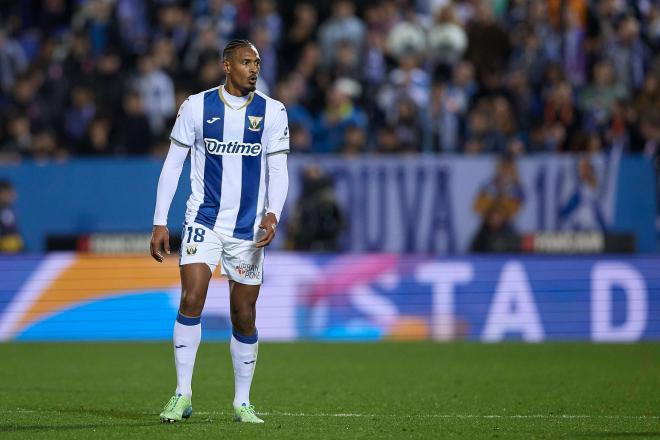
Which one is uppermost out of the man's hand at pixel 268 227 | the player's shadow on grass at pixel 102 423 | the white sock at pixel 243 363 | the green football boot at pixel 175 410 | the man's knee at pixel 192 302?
the man's hand at pixel 268 227

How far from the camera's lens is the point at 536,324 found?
634 inches

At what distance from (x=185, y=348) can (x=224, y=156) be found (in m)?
1.27

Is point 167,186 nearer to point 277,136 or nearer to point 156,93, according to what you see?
point 277,136

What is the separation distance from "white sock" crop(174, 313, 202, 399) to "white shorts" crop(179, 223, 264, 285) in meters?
0.37

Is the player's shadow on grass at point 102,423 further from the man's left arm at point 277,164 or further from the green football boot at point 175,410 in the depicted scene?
the man's left arm at point 277,164

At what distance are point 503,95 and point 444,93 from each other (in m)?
0.88

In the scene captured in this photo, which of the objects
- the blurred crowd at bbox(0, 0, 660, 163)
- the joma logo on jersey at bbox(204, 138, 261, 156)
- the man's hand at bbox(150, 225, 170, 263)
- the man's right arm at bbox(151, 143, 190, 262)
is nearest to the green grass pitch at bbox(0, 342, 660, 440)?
the man's hand at bbox(150, 225, 170, 263)

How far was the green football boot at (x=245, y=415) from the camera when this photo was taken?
28.6 feet

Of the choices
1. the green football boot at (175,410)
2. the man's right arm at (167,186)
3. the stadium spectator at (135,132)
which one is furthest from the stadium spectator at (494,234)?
the green football boot at (175,410)

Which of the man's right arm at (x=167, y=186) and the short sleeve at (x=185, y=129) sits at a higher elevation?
the short sleeve at (x=185, y=129)

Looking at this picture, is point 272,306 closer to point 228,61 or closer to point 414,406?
point 414,406

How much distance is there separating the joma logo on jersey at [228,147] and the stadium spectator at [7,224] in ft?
31.3

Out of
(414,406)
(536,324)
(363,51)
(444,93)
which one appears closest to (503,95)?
(444,93)

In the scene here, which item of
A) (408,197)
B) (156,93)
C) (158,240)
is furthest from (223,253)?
(156,93)
